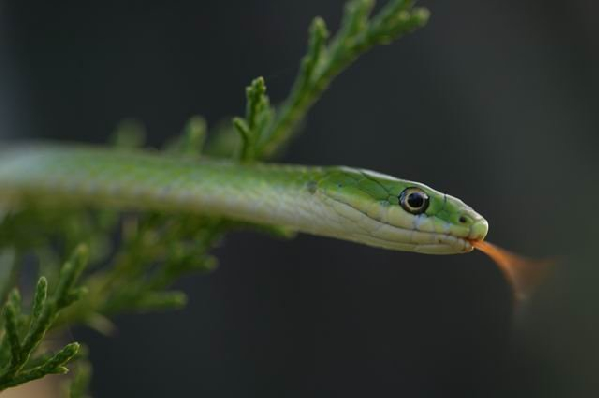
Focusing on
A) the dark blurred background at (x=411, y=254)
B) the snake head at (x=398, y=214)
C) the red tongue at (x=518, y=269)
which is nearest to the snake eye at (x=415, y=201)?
the snake head at (x=398, y=214)

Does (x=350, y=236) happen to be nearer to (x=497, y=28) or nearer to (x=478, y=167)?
(x=478, y=167)

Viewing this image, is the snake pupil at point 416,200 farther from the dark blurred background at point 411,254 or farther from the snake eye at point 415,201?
the dark blurred background at point 411,254

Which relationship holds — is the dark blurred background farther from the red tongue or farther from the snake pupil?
the snake pupil

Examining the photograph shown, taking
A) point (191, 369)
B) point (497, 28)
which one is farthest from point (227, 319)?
point (497, 28)

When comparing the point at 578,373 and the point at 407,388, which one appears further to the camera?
the point at 407,388

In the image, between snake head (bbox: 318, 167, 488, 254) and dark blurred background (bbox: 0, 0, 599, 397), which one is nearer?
snake head (bbox: 318, 167, 488, 254)

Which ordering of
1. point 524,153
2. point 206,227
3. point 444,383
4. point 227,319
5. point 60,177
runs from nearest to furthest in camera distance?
point 206,227, point 60,177, point 444,383, point 524,153, point 227,319

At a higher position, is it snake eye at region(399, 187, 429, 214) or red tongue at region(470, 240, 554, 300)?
snake eye at region(399, 187, 429, 214)

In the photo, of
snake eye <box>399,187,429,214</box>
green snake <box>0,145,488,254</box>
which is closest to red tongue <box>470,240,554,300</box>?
green snake <box>0,145,488,254</box>

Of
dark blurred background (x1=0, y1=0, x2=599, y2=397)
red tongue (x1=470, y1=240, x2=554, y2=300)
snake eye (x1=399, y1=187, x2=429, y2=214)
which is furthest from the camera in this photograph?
dark blurred background (x1=0, y1=0, x2=599, y2=397)
